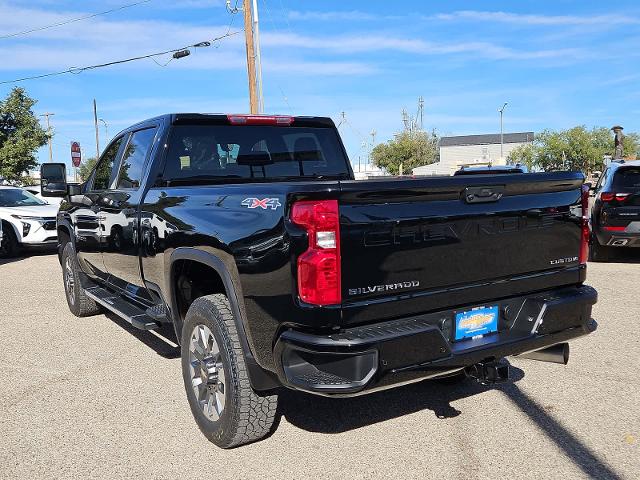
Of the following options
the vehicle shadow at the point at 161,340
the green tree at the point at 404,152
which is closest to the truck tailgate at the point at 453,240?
the vehicle shadow at the point at 161,340

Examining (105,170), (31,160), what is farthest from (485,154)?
(105,170)

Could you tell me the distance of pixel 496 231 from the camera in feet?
10.5

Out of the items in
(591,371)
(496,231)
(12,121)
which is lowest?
(591,371)

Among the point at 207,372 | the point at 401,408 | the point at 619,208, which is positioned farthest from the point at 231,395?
the point at 619,208

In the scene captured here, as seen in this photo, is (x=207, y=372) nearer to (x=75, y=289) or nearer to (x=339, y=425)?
(x=339, y=425)

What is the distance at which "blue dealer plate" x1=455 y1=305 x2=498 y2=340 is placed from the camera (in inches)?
121

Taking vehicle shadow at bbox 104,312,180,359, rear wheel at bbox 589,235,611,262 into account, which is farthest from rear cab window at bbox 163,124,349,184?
rear wheel at bbox 589,235,611,262

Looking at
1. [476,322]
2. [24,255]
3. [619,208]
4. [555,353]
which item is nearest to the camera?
[476,322]

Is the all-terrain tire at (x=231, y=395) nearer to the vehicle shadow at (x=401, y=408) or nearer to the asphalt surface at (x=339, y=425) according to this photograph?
the asphalt surface at (x=339, y=425)

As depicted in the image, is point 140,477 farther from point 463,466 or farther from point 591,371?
point 591,371

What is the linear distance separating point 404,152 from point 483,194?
274 ft

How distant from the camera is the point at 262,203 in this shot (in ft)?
9.61

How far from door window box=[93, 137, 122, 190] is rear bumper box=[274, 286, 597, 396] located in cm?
352

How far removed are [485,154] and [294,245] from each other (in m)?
117
